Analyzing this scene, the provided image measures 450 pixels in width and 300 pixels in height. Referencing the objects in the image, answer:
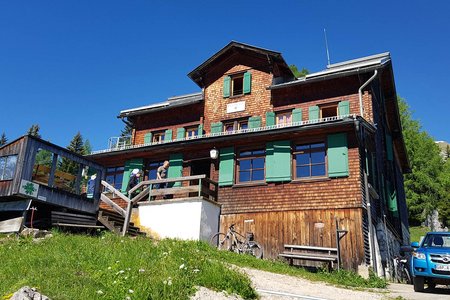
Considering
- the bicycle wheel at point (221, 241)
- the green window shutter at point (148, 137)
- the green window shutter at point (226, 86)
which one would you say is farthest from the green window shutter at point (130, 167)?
the bicycle wheel at point (221, 241)

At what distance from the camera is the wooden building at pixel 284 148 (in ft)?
Result: 50.5

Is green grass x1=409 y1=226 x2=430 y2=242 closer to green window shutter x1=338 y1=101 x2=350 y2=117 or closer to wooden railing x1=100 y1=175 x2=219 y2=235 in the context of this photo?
green window shutter x1=338 y1=101 x2=350 y2=117

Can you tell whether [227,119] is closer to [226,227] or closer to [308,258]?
[226,227]

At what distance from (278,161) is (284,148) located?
1.98 ft

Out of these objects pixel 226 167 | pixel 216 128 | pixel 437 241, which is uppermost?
pixel 216 128

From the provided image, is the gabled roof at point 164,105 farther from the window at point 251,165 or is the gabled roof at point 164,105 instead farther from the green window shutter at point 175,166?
the window at point 251,165

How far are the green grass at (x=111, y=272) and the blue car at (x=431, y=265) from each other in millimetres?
5521

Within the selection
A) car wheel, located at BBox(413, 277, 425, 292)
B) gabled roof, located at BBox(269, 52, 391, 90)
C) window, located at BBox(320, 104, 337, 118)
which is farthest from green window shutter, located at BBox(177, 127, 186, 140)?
→ car wheel, located at BBox(413, 277, 425, 292)

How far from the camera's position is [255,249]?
625 inches

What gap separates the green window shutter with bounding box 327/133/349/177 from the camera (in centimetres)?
1544

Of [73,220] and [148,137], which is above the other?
[148,137]

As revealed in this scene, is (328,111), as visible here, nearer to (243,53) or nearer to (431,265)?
(243,53)

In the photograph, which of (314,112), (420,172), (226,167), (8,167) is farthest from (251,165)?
(420,172)

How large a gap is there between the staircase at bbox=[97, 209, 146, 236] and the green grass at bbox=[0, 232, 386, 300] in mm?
3996
